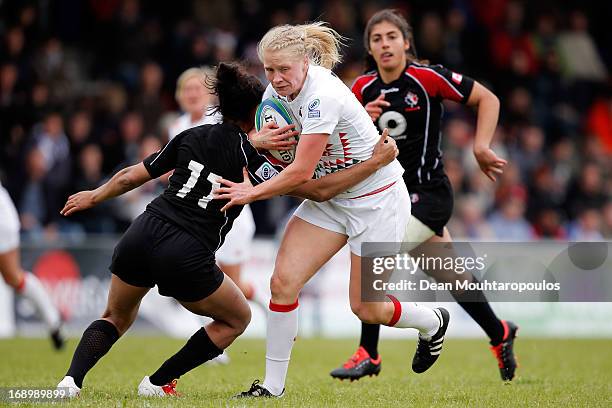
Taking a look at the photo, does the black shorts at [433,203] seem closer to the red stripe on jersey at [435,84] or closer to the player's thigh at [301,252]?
the red stripe on jersey at [435,84]

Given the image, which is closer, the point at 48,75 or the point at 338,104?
the point at 338,104

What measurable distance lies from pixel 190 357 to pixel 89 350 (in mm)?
583

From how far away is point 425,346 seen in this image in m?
6.43

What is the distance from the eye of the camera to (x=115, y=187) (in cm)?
556

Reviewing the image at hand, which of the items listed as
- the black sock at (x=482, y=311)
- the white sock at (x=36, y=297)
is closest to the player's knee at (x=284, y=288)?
the black sock at (x=482, y=311)

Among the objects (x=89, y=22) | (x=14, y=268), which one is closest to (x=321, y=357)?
(x=14, y=268)

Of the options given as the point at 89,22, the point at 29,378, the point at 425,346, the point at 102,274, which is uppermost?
the point at 89,22

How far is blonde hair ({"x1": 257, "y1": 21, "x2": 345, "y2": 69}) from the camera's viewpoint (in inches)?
218

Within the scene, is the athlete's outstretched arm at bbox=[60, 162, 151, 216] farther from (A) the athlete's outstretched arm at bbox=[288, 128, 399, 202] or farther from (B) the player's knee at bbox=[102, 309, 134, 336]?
(A) the athlete's outstretched arm at bbox=[288, 128, 399, 202]

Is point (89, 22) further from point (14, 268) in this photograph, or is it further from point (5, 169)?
point (14, 268)

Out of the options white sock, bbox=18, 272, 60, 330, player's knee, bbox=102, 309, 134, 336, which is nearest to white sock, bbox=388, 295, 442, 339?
player's knee, bbox=102, 309, 134, 336

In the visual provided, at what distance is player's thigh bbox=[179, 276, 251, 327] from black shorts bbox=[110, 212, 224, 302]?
0.06m

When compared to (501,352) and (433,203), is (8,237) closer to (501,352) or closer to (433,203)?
(433,203)

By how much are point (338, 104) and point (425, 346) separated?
1821mm
